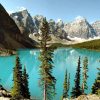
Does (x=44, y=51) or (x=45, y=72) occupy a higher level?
(x=44, y=51)

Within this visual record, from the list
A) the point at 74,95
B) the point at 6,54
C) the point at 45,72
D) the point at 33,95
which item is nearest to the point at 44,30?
the point at 45,72

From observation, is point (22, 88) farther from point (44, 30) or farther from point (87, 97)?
point (44, 30)

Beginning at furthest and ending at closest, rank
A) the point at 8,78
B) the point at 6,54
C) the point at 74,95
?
the point at 6,54 → the point at 8,78 → the point at 74,95

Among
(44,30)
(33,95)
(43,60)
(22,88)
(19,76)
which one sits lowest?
(33,95)

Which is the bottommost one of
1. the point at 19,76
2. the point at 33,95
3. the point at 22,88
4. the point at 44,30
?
the point at 33,95

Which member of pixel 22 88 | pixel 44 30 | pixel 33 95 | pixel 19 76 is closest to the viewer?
pixel 44 30

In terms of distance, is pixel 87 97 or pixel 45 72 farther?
pixel 87 97

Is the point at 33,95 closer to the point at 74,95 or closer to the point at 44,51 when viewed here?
the point at 74,95

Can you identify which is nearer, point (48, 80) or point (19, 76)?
point (48, 80)

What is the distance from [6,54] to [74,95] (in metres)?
142

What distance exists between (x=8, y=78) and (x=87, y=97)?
176 feet

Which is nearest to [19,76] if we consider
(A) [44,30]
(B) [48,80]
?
(B) [48,80]

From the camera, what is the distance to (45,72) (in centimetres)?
4100

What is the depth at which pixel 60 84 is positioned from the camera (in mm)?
83750
